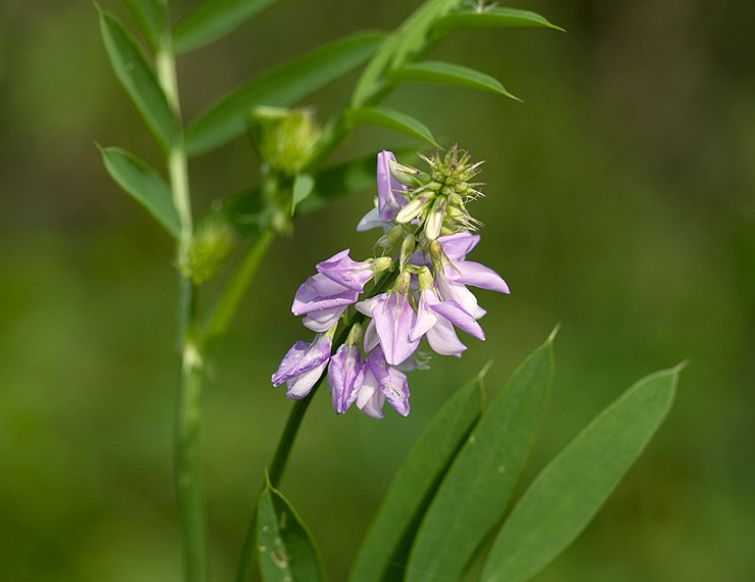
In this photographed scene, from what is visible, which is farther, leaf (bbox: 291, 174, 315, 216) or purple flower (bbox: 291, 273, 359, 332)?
leaf (bbox: 291, 174, 315, 216)

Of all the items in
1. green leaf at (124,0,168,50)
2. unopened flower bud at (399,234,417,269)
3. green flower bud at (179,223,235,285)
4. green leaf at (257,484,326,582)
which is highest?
green leaf at (124,0,168,50)

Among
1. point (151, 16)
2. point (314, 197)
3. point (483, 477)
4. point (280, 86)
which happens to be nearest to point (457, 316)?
point (483, 477)

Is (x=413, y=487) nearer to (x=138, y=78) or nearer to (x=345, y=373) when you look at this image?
(x=345, y=373)

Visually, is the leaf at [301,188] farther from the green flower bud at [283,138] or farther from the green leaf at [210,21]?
the green leaf at [210,21]

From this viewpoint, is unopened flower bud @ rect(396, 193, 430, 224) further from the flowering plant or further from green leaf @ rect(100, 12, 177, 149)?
green leaf @ rect(100, 12, 177, 149)

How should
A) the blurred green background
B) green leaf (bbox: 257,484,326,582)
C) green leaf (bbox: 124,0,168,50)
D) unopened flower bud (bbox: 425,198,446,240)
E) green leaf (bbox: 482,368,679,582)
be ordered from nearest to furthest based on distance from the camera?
unopened flower bud (bbox: 425,198,446,240)
green leaf (bbox: 257,484,326,582)
green leaf (bbox: 482,368,679,582)
green leaf (bbox: 124,0,168,50)
the blurred green background

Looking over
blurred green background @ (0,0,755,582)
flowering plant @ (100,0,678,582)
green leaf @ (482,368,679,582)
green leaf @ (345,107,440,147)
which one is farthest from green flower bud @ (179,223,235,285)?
blurred green background @ (0,0,755,582)
